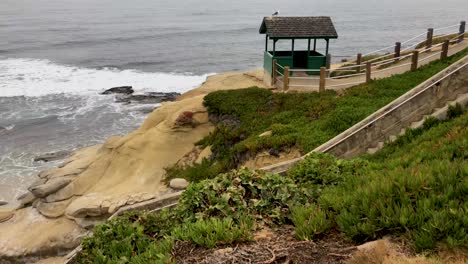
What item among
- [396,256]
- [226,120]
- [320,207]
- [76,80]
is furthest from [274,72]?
[76,80]

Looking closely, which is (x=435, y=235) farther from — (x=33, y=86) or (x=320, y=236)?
(x=33, y=86)

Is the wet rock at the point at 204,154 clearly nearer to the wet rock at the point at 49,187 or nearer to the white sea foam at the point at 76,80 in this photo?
the wet rock at the point at 49,187

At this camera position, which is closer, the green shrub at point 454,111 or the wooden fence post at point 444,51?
the green shrub at point 454,111

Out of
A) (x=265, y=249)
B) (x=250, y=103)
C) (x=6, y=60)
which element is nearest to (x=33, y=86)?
(x=6, y=60)

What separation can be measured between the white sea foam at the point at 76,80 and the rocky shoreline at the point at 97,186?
68.4 ft

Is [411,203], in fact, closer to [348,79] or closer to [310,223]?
[310,223]

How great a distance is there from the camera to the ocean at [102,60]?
3225cm

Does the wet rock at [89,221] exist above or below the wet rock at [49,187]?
below

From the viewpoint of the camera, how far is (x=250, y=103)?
2181 cm

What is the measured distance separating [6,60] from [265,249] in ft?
195

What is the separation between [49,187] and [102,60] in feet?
133

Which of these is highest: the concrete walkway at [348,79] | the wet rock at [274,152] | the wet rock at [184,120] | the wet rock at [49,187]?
the concrete walkway at [348,79]

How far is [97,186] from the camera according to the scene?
20406 millimetres

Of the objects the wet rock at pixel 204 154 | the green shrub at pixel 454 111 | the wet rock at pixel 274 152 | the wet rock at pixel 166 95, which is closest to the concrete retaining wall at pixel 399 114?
the green shrub at pixel 454 111
